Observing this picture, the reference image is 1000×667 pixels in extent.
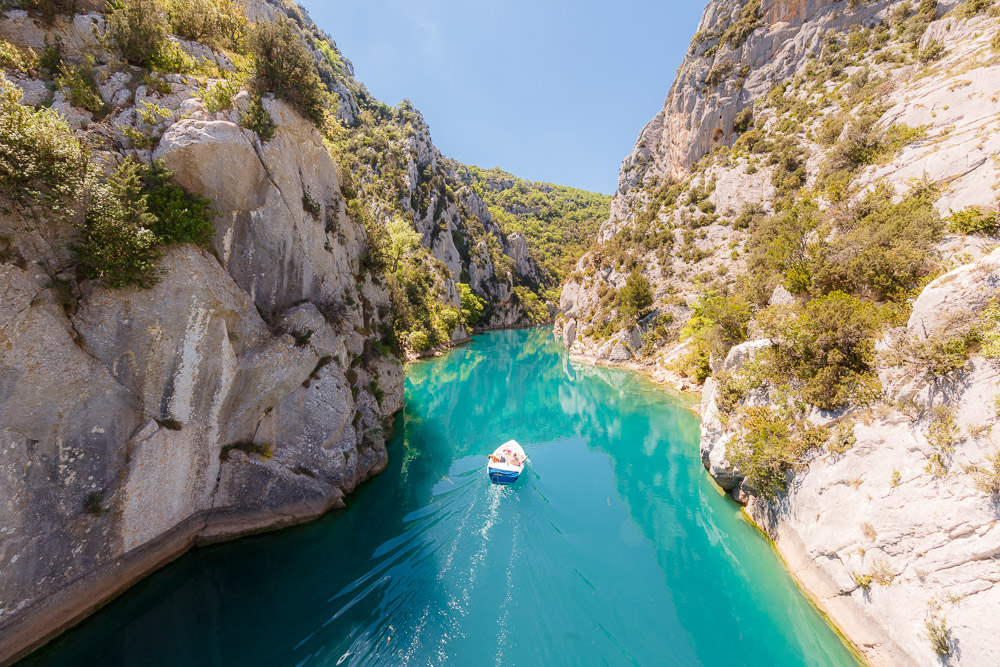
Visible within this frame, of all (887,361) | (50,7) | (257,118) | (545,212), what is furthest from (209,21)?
(545,212)

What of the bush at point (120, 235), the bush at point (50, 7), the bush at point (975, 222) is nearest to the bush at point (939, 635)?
the bush at point (975, 222)

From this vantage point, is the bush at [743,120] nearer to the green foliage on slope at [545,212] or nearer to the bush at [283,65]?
the bush at [283,65]

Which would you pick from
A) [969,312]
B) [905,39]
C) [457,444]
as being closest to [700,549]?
[969,312]

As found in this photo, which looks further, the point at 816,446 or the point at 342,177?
the point at 342,177

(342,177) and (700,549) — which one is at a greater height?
(342,177)

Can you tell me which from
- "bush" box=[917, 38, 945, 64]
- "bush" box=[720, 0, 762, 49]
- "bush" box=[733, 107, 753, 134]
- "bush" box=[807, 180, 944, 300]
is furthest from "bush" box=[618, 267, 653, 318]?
"bush" box=[720, 0, 762, 49]

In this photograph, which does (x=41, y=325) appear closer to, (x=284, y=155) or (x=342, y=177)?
(x=284, y=155)
